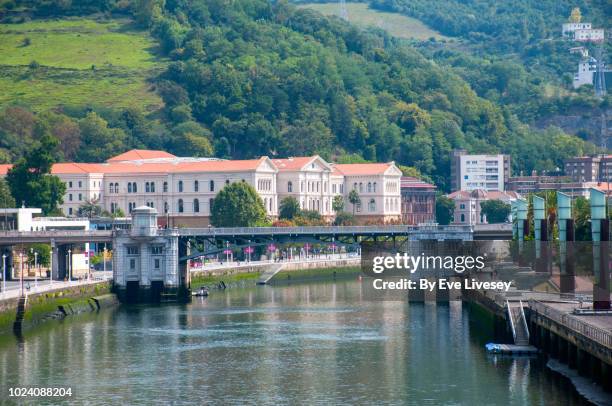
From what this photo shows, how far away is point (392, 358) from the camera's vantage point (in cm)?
8656

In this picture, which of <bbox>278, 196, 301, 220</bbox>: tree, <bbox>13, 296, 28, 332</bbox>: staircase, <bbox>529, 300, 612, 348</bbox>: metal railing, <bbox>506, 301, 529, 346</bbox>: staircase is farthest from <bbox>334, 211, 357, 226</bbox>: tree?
<bbox>529, 300, 612, 348</bbox>: metal railing

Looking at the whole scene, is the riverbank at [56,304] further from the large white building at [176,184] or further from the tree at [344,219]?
the tree at [344,219]

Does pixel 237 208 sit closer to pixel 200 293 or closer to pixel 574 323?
pixel 200 293

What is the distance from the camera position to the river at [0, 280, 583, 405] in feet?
249

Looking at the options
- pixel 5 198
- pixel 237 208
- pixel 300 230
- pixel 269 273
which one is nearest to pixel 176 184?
pixel 237 208

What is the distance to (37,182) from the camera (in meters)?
174

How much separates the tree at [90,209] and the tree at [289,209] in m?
18.9

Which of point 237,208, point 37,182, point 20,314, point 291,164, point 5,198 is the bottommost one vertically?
point 20,314

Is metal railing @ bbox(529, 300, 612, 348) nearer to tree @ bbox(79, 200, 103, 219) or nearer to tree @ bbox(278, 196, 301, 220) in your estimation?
tree @ bbox(278, 196, 301, 220)

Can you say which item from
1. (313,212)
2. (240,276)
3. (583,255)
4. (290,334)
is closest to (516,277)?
(583,255)

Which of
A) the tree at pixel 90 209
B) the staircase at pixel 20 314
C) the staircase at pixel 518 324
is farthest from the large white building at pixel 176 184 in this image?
the staircase at pixel 518 324

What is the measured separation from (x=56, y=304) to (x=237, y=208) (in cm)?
6614

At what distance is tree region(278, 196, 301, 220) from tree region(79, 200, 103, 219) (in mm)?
18930

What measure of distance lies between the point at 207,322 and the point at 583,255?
2294cm
